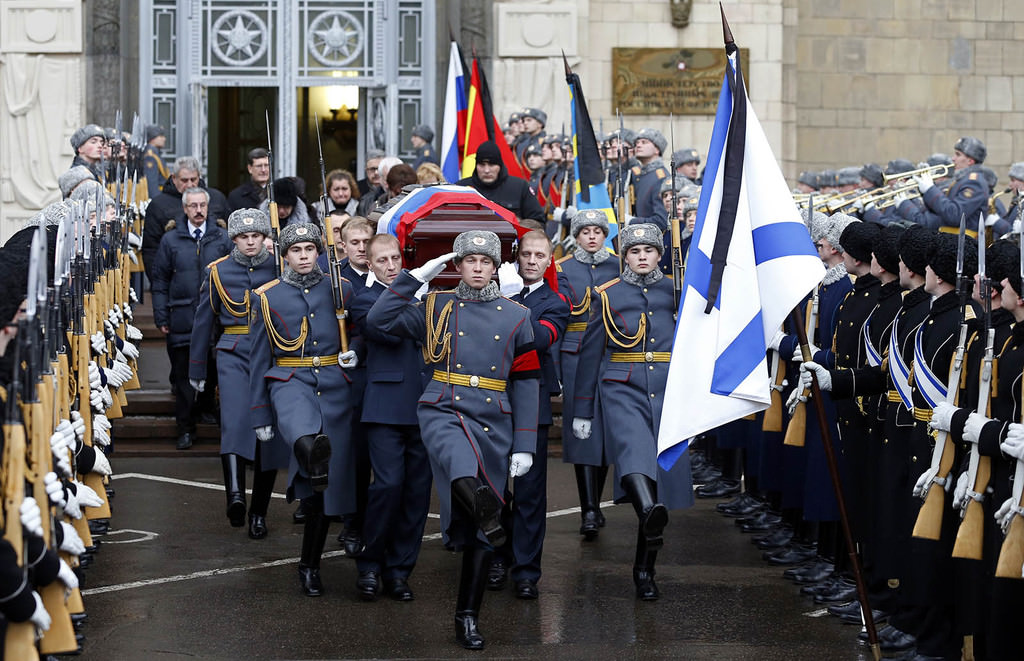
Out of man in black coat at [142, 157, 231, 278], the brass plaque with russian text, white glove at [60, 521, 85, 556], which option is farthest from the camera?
the brass plaque with russian text

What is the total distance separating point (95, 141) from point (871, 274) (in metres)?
7.30

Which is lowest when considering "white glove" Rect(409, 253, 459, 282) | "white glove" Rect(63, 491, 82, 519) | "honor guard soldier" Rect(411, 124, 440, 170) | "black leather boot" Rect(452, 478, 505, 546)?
"black leather boot" Rect(452, 478, 505, 546)

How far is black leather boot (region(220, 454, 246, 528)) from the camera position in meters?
9.62

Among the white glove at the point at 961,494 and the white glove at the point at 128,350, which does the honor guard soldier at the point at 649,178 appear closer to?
the white glove at the point at 128,350

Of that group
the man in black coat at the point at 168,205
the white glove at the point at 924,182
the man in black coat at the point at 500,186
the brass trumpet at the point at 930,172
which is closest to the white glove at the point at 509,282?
the man in black coat at the point at 500,186

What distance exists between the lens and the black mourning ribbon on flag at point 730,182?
7.00 meters

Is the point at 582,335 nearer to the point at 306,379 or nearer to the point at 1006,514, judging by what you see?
the point at 306,379

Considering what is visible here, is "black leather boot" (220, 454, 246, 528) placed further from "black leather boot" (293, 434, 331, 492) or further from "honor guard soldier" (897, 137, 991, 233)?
"honor guard soldier" (897, 137, 991, 233)

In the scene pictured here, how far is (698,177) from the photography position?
590 inches

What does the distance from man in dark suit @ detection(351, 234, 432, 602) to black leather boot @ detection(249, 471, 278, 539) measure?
1510 millimetres

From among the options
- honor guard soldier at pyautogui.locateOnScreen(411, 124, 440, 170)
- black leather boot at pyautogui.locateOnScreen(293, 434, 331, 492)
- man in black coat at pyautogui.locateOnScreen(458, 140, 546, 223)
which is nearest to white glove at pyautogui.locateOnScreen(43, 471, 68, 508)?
black leather boot at pyautogui.locateOnScreen(293, 434, 331, 492)

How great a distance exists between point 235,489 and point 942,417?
464 cm

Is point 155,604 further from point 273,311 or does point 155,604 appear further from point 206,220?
point 206,220

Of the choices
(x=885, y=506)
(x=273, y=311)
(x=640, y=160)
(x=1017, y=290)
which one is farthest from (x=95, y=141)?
(x=1017, y=290)
